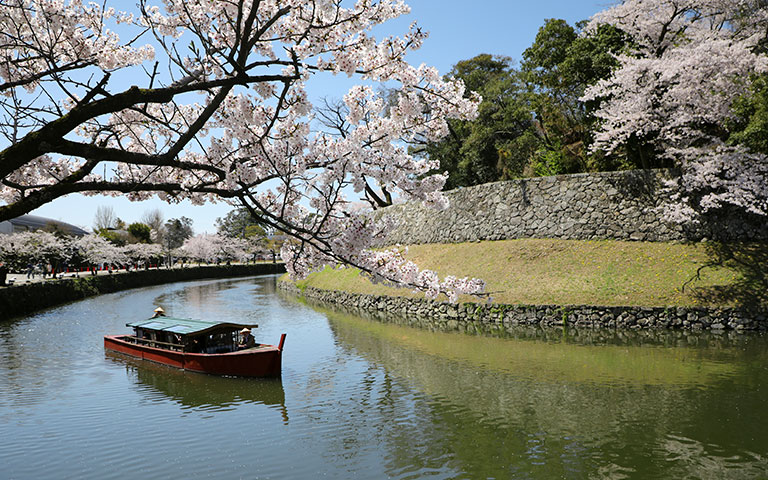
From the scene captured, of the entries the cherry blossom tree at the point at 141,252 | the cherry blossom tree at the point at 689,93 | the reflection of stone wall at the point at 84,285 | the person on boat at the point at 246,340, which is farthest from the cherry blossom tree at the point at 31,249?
the cherry blossom tree at the point at 689,93

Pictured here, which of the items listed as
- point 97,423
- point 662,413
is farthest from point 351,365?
point 662,413

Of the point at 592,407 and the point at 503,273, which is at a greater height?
the point at 503,273

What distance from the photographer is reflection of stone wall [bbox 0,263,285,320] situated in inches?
1108

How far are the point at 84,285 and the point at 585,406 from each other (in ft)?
126

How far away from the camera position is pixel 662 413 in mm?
10594

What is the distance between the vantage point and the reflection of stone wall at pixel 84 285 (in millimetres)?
28145

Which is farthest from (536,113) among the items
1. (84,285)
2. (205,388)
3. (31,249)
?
(31,249)

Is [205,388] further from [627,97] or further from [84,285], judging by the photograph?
[84,285]

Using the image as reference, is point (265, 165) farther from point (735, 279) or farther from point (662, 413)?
point (735, 279)

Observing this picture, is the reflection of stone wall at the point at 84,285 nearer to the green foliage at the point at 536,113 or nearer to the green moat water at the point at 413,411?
the green moat water at the point at 413,411

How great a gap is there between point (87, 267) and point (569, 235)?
52550mm

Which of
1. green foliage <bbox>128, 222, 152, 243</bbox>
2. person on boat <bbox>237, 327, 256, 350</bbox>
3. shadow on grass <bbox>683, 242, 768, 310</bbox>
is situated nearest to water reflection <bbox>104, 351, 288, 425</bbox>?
person on boat <bbox>237, 327, 256, 350</bbox>

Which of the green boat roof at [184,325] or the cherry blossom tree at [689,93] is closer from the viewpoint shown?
the green boat roof at [184,325]

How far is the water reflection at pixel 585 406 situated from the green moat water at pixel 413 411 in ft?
0.14
